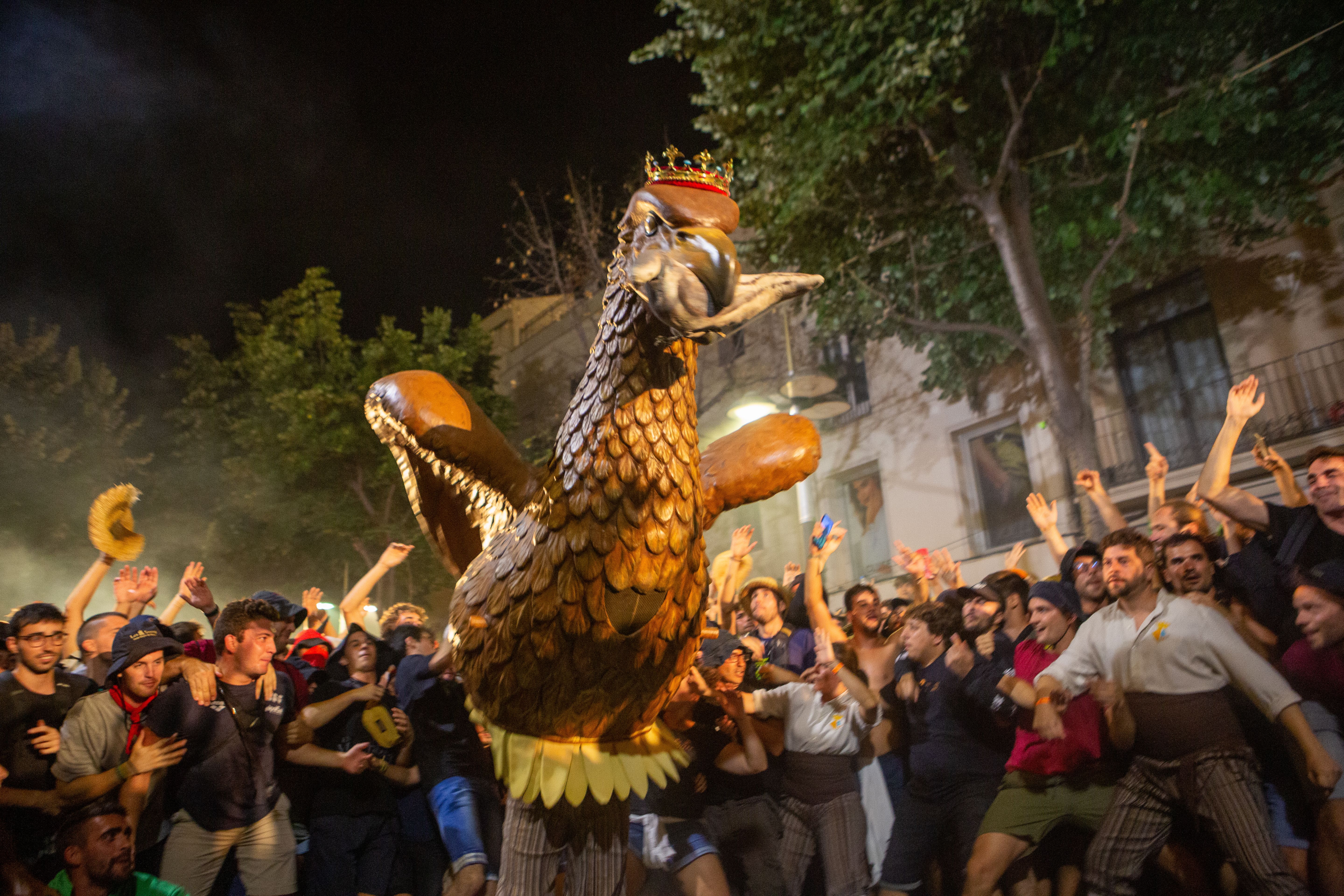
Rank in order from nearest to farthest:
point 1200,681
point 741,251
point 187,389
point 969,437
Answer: point 1200,681, point 741,251, point 969,437, point 187,389

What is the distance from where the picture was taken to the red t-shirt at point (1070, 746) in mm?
3340

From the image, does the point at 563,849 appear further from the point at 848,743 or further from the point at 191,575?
the point at 191,575

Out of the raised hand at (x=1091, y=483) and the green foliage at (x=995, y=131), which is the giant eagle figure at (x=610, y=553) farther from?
the green foliage at (x=995, y=131)

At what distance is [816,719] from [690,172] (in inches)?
116

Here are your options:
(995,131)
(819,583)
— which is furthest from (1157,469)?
(995,131)

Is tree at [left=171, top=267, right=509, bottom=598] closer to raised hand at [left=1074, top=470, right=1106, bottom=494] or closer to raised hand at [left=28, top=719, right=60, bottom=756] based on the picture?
raised hand at [left=28, top=719, right=60, bottom=756]

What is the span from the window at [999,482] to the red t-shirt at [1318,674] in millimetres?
8878

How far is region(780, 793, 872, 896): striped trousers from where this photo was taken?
3.72 metres

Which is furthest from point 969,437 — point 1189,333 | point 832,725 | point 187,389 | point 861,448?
point 187,389

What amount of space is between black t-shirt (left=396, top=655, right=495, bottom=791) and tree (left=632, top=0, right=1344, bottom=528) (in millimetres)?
6258

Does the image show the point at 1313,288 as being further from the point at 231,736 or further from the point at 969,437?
the point at 231,736

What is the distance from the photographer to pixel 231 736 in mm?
3566

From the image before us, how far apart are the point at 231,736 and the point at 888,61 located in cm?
742

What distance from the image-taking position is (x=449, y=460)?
7.01ft
